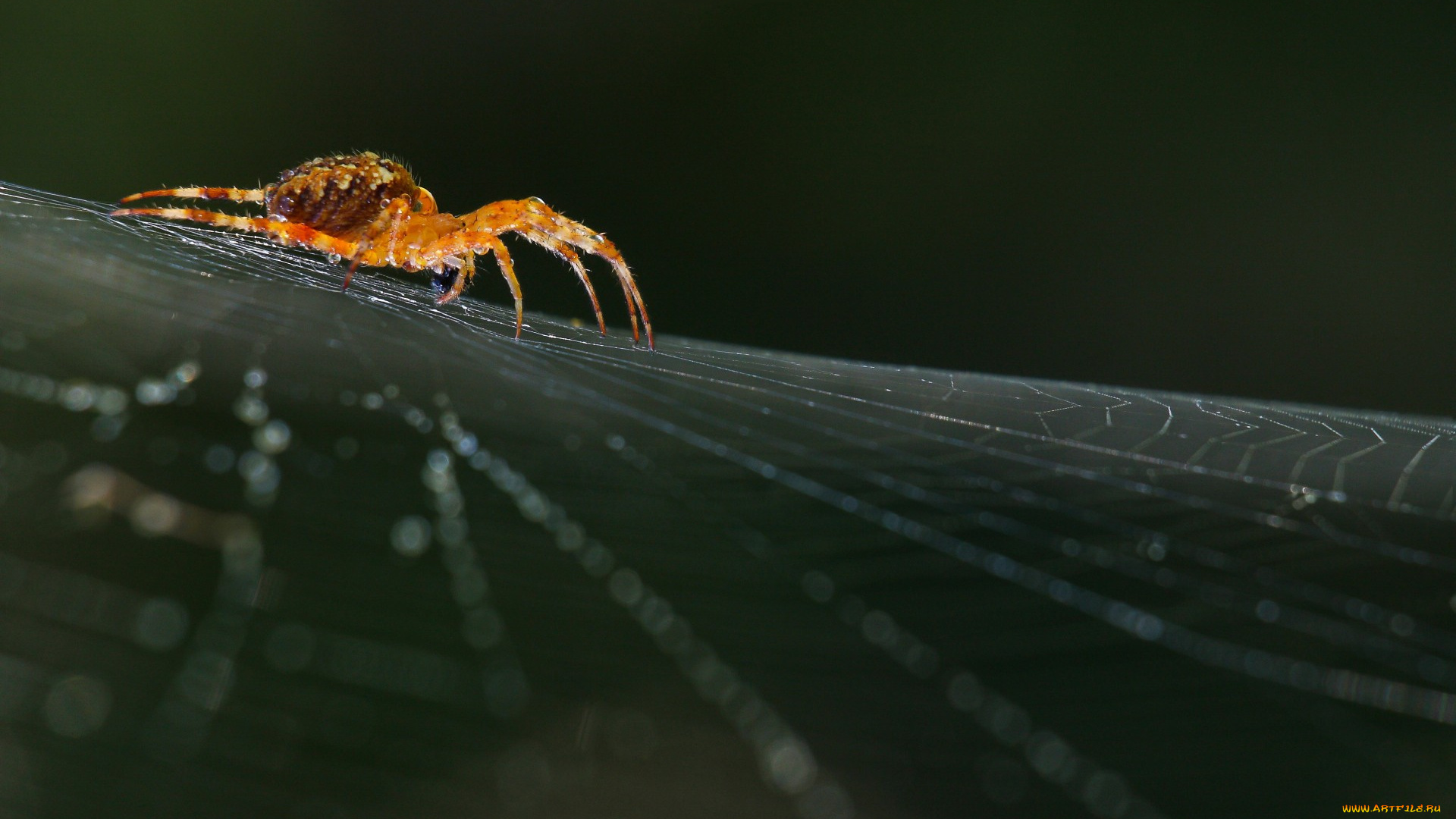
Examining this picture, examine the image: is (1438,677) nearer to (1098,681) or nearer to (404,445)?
(1098,681)

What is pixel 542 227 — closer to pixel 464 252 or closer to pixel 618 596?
pixel 464 252

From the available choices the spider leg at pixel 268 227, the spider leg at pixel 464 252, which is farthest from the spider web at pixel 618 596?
the spider leg at pixel 464 252

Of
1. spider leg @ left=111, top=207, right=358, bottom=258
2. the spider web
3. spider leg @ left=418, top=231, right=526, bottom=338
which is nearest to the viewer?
the spider web

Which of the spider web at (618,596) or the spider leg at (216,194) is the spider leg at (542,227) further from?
the spider web at (618,596)

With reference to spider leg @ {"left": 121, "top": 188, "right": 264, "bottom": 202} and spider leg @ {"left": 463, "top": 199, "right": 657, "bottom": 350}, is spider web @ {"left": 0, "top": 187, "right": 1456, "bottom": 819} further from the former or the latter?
spider leg @ {"left": 463, "top": 199, "right": 657, "bottom": 350}

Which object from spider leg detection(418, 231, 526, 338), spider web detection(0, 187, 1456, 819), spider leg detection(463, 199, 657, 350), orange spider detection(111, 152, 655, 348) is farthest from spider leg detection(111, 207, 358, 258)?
spider web detection(0, 187, 1456, 819)

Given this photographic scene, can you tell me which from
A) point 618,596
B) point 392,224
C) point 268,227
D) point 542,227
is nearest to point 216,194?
point 268,227
